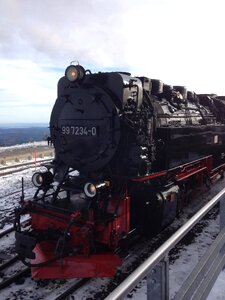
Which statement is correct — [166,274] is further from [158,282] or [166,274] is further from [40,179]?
[40,179]

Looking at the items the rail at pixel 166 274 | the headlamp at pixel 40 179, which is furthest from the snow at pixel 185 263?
the headlamp at pixel 40 179

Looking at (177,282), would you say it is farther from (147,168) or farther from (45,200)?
(45,200)

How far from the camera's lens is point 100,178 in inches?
232

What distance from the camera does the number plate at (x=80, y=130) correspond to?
6.05 meters

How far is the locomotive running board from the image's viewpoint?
4.97 meters

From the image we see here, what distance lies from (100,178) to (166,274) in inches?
141

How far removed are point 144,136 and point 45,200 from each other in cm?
235

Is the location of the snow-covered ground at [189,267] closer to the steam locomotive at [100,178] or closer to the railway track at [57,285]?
the railway track at [57,285]

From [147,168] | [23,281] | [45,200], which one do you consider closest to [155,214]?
[147,168]

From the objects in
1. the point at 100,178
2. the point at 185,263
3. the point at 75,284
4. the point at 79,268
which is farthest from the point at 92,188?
the point at 185,263

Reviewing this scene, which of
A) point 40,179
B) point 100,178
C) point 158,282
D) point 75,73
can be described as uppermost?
point 75,73

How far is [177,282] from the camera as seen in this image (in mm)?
5105

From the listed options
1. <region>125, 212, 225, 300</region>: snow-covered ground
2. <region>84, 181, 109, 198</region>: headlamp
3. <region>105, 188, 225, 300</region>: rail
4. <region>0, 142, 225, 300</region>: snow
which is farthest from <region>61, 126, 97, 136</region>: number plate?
<region>105, 188, 225, 300</region>: rail

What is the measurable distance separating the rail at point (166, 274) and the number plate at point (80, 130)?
9.91 feet
